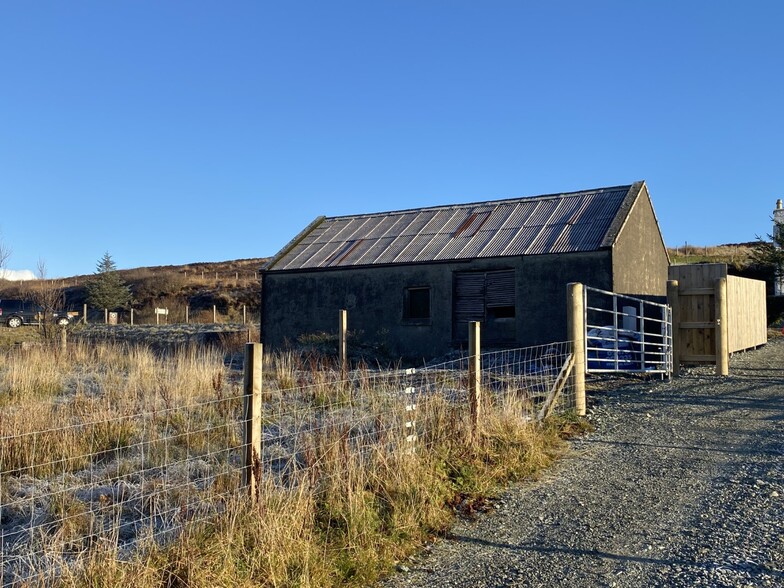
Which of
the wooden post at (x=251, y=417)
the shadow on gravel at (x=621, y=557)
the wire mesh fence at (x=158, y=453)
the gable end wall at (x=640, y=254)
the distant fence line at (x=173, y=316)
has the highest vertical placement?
the gable end wall at (x=640, y=254)

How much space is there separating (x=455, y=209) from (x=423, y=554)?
739 inches

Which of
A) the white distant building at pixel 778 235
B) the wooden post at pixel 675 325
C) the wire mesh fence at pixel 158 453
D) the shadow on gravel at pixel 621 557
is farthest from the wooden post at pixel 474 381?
the white distant building at pixel 778 235

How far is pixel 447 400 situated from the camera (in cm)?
761

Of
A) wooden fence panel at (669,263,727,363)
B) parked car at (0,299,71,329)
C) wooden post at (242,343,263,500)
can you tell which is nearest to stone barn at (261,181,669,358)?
wooden fence panel at (669,263,727,363)

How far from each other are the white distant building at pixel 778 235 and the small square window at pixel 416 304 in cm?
1715

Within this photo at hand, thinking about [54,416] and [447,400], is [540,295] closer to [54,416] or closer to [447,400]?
[447,400]

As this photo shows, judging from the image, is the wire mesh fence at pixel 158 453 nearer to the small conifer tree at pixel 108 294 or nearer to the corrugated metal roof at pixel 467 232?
the corrugated metal roof at pixel 467 232

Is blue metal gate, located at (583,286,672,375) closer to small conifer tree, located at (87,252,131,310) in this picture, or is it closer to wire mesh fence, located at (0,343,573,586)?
wire mesh fence, located at (0,343,573,586)

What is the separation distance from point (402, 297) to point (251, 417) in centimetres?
1520

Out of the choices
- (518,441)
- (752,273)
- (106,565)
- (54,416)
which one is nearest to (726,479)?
(518,441)

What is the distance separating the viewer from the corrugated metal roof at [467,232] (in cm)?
1858

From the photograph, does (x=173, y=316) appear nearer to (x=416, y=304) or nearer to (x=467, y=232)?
(x=416, y=304)

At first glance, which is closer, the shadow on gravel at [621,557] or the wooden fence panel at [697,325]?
the shadow on gravel at [621,557]

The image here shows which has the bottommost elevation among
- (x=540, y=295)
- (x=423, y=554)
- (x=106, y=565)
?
(x=423, y=554)
